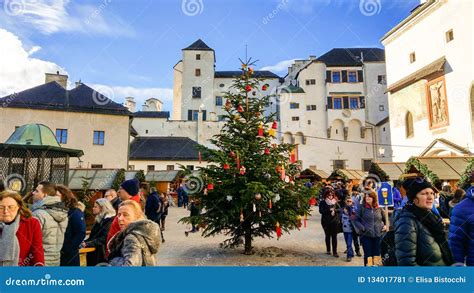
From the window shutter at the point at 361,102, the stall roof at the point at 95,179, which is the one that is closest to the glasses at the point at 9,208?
the stall roof at the point at 95,179

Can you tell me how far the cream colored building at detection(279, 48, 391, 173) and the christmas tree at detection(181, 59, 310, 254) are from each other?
121 feet

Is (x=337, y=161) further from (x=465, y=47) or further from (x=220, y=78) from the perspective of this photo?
(x=465, y=47)

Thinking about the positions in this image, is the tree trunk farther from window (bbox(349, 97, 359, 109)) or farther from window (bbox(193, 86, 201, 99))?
window (bbox(193, 86, 201, 99))

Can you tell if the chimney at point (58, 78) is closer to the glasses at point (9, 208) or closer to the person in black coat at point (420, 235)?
the glasses at point (9, 208)

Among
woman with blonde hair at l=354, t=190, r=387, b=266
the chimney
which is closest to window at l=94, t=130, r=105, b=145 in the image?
the chimney

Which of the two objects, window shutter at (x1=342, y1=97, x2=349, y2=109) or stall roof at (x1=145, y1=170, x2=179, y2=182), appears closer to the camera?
stall roof at (x1=145, y1=170, x2=179, y2=182)

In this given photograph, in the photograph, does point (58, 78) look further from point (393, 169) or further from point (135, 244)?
point (135, 244)

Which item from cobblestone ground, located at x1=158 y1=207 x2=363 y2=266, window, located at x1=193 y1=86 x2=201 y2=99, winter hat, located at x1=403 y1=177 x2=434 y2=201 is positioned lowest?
cobblestone ground, located at x1=158 y1=207 x2=363 y2=266

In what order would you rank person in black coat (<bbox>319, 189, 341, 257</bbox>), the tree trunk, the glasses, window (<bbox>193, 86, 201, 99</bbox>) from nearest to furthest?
the glasses → person in black coat (<bbox>319, 189, 341, 257</bbox>) → the tree trunk → window (<bbox>193, 86, 201, 99</bbox>)

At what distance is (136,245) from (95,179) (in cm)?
1582

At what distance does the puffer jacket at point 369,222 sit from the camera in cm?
637

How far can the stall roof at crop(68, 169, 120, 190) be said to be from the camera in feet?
53.2

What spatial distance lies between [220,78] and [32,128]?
42417 millimetres

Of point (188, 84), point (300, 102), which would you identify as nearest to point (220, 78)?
point (188, 84)
